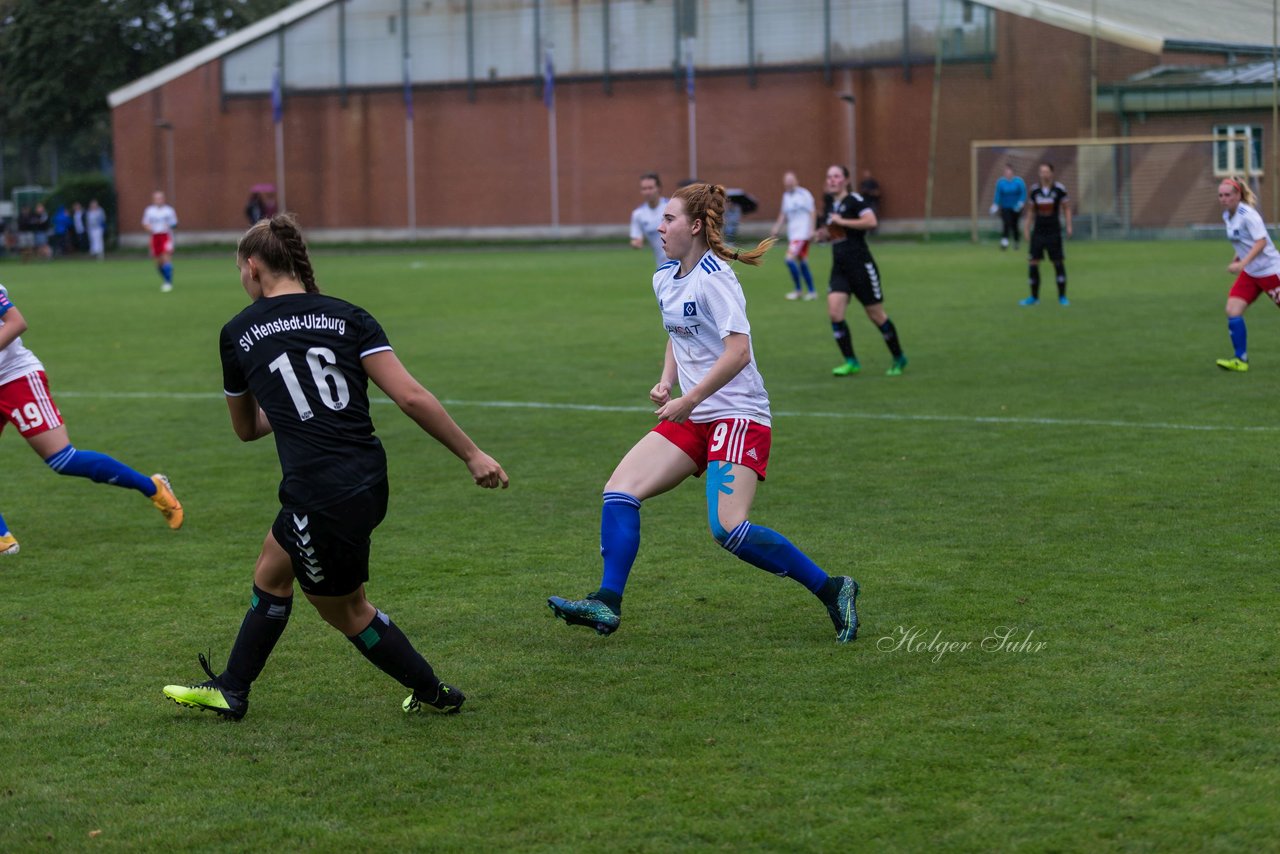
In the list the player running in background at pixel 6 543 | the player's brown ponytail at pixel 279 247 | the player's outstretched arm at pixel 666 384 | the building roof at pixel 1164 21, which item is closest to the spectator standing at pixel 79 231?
the building roof at pixel 1164 21

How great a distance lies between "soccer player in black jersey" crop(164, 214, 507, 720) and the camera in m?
5.02

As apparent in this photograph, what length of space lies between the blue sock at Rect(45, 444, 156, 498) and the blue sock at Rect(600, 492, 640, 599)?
3683mm

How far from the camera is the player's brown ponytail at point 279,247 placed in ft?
16.8

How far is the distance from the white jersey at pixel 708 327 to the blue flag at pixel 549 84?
46.3m

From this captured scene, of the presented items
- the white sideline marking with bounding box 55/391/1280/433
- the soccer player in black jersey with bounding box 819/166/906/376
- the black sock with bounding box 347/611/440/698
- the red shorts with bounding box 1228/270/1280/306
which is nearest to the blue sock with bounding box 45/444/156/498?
the black sock with bounding box 347/611/440/698

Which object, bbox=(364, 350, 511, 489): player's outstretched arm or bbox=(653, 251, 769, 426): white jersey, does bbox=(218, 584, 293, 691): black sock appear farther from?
bbox=(653, 251, 769, 426): white jersey

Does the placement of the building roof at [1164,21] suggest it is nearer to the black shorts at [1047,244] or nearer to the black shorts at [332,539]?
the black shorts at [1047,244]

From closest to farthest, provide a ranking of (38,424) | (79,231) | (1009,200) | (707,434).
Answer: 1. (707,434)
2. (38,424)
3. (1009,200)
4. (79,231)

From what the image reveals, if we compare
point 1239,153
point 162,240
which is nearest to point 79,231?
point 162,240

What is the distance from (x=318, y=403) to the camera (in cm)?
507

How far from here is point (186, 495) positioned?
10273 mm

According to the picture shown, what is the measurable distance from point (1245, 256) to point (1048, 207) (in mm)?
8599

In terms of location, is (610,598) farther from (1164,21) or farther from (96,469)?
(1164,21)

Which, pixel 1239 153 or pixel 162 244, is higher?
pixel 1239 153
